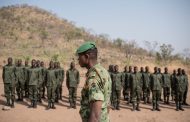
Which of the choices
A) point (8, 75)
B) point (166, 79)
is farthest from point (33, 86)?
point (166, 79)

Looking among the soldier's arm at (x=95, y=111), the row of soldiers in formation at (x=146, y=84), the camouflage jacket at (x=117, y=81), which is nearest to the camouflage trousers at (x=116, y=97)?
the row of soldiers in formation at (x=146, y=84)

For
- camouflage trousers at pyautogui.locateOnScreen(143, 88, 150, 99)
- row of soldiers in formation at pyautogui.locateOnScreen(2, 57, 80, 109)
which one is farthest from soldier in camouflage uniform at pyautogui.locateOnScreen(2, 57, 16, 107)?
camouflage trousers at pyautogui.locateOnScreen(143, 88, 150, 99)

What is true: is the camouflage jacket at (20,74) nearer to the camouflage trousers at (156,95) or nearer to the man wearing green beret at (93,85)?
the camouflage trousers at (156,95)

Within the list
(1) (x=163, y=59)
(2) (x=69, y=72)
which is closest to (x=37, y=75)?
(2) (x=69, y=72)

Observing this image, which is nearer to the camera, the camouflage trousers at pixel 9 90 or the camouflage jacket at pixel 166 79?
the camouflage trousers at pixel 9 90

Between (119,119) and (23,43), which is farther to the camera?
(23,43)

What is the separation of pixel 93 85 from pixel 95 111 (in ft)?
0.91

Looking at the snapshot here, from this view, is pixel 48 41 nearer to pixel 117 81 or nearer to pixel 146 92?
pixel 146 92

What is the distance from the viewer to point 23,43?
43.7m

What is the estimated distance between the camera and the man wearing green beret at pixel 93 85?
2.92 meters

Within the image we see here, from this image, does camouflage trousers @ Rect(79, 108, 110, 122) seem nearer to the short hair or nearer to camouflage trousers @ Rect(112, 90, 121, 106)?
the short hair

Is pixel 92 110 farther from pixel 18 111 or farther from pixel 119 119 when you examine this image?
pixel 18 111

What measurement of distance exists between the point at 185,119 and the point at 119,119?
2.82 meters

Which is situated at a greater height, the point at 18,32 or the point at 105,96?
the point at 18,32
